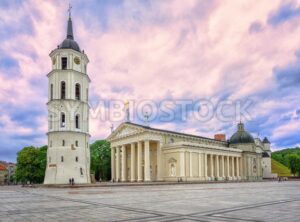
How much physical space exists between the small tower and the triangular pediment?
76.1 feet

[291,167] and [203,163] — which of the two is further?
[291,167]

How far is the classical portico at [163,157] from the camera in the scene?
73.8 metres

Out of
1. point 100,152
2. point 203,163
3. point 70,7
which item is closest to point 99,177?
point 100,152

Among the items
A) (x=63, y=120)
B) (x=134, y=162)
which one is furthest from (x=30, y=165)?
(x=63, y=120)

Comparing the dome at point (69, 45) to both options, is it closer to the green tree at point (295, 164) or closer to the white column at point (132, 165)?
the white column at point (132, 165)

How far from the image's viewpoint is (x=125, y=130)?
82.9 meters

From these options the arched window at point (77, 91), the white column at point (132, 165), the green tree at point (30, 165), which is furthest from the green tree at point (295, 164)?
the arched window at point (77, 91)

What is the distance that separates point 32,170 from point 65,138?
91.6 ft

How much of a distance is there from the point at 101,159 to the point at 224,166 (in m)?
37.3

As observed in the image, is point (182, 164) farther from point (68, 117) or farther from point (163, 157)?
point (68, 117)

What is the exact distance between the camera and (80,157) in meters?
52.7

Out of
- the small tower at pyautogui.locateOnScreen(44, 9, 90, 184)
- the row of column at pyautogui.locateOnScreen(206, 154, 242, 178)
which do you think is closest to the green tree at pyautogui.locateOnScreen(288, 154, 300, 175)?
the row of column at pyautogui.locateOnScreen(206, 154, 242, 178)

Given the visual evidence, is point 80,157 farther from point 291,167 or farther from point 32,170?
point 291,167

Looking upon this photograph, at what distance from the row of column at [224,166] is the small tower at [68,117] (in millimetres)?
39892
